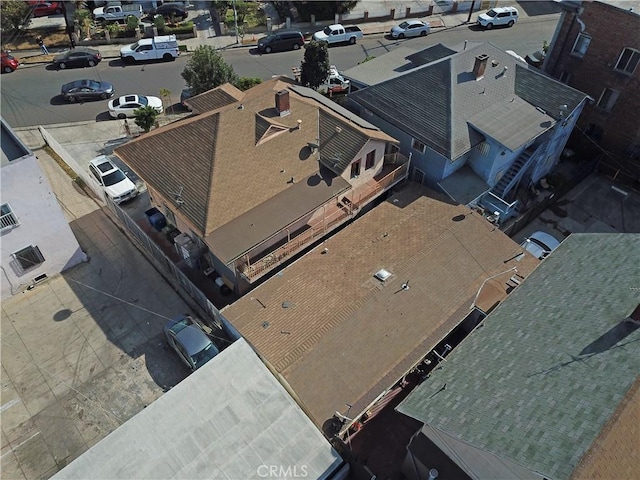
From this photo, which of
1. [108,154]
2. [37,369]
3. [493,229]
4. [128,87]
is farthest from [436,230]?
A: [128,87]

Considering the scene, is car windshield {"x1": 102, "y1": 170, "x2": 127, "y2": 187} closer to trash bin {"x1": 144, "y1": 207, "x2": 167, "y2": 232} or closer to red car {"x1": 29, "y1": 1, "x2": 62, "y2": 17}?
trash bin {"x1": 144, "y1": 207, "x2": 167, "y2": 232}

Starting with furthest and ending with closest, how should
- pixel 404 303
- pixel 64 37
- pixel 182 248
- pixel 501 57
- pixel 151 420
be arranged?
1. pixel 64 37
2. pixel 501 57
3. pixel 182 248
4. pixel 404 303
5. pixel 151 420

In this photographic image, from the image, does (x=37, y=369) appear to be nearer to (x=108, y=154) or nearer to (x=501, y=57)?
(x=108, y=154)

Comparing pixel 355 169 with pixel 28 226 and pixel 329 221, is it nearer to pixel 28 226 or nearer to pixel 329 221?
pixel 329 221

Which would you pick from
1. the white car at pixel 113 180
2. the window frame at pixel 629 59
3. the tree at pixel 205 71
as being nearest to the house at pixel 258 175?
the white car at pixel 113 180

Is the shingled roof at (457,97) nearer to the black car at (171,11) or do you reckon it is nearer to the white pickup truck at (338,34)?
the white pickup truck at (338,34)

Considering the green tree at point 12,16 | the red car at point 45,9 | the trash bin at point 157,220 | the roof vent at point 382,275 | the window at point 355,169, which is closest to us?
the roof vent at point 382,275
